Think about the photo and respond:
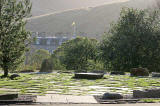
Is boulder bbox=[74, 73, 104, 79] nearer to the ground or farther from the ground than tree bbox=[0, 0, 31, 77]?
nearer to the ground

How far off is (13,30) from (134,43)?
17.5 m

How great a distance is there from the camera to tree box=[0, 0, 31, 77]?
19.6 metres

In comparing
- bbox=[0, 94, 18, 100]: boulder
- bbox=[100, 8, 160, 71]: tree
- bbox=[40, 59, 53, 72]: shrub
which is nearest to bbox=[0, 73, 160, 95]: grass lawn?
bbox=[0, 94, 18, 100]: boulder

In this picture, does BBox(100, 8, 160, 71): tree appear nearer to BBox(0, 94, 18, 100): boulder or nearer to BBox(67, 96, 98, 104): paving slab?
BBox(67, 96, 98, 104): paving slab

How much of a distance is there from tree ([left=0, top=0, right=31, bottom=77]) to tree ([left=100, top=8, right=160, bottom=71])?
50.7 feet

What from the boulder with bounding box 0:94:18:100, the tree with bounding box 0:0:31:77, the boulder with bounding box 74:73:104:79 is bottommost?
the boulder with bounding box 74:73:104:79

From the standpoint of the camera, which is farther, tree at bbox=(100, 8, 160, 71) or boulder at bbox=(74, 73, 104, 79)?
tree at bbox=(100, 8, 160, 71)

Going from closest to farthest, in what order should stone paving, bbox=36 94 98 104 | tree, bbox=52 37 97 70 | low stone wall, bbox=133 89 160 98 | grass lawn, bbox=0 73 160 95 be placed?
1. stone paving, bbox=36 94 98 104
2. low stone wall, bbox=133 89 160 98
3. grass lawn, bbox=0 73 160 95
4. tree, bbox=52 37 97 70

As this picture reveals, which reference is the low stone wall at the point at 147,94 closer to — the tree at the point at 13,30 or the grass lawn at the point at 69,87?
the grass lawn at the point at 69,87

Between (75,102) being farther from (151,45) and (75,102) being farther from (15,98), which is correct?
(151,45)

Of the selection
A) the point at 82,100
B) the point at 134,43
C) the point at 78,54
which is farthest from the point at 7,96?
the point at 78,54

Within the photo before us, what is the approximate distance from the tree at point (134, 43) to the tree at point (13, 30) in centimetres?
1544

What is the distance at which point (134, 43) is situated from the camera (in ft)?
113

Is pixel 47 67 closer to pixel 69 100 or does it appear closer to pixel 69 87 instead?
pixel 69 87
